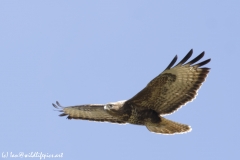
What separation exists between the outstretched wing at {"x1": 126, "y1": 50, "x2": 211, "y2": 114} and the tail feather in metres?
0.23

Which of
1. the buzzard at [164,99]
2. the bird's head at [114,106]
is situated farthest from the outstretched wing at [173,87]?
the bird's head at [114,106]

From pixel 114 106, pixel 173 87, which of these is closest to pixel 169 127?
pixel 173 87

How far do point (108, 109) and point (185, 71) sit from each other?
5.74 feet

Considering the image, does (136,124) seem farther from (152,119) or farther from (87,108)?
(87,108)

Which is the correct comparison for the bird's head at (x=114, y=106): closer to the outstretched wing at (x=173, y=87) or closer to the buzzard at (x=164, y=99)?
the buzzard at (x=164, y=99)

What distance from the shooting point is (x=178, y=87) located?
36.3ft

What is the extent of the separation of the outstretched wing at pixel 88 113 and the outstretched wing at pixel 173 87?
1.30 meters

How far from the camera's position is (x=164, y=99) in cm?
1117

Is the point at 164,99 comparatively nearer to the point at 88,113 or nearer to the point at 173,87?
the point at 173,87

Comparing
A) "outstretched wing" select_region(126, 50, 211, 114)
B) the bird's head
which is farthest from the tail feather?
the bird's head

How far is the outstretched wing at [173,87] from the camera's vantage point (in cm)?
1079

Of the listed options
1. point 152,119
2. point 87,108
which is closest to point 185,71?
point 152,119

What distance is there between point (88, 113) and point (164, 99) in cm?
233

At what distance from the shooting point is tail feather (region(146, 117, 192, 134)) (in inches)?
446
